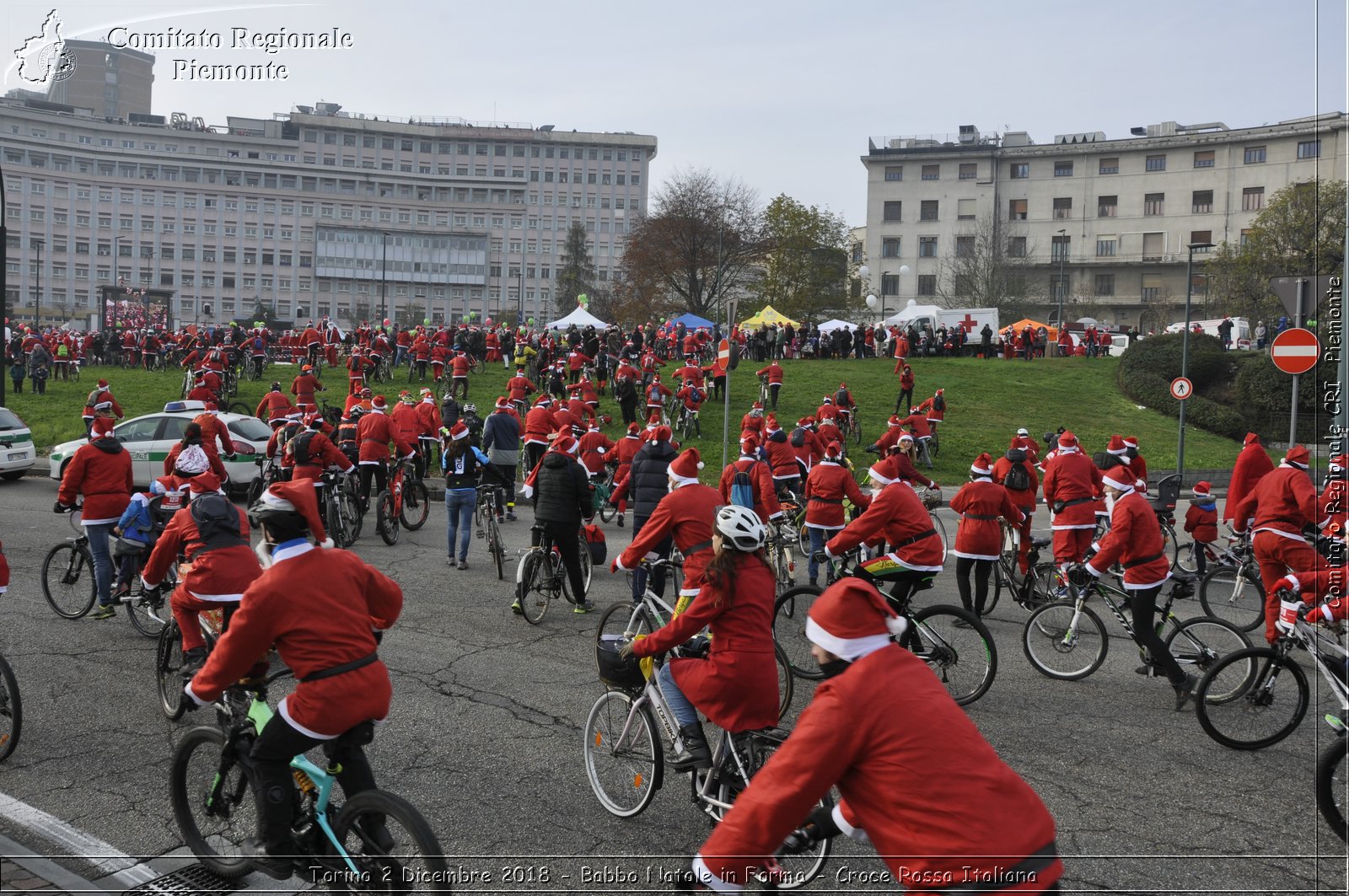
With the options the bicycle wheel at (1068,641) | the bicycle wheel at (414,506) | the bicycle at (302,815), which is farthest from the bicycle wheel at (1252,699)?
the bicycle wheel at (414,506)

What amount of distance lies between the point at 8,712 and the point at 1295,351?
11462 mm

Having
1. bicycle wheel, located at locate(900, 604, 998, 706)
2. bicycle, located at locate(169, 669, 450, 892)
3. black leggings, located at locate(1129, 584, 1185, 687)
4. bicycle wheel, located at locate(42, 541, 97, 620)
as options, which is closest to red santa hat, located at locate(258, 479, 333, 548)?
bicycle, located at locate(169, 669, 450, 892)

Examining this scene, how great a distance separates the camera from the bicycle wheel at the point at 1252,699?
22.3 feet

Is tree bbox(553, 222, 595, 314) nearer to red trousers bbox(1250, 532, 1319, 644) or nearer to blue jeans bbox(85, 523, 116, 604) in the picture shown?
blue jeans bbox(85, 523, 116, 604)

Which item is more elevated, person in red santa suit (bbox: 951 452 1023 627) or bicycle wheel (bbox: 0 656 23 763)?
person in red santa suit (bbox: 951 452 1023 627)

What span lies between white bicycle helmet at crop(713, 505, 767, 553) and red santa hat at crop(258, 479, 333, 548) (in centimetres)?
185

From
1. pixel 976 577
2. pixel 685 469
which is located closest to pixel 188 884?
pixel 685 469

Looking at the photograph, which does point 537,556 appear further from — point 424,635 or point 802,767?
point 802,767

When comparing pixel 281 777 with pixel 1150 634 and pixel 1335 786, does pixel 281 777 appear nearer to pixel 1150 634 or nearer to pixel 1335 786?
pixel 1335 786

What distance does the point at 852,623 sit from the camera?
3.16 meters

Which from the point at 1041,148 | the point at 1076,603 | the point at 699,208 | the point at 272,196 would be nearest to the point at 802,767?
the point at 1076,603

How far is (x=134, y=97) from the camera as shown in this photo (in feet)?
543

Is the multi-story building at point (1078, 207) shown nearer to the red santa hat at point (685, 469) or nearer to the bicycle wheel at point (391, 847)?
the red santa hat at point (685, 469)

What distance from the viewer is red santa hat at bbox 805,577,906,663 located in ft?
10.3
